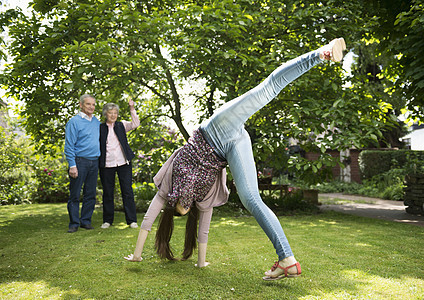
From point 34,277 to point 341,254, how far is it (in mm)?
2710

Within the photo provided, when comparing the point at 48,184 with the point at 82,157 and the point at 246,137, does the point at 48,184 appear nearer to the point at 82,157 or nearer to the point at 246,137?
the point at 82,157

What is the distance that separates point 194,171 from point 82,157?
2448 millimetres

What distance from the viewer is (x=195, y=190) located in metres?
2.65

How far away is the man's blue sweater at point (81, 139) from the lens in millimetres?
4402

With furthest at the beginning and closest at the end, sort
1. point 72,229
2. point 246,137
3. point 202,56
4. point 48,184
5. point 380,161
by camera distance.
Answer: point 380,161, point 48,184, point 202,56, point 72,229, point 246,137

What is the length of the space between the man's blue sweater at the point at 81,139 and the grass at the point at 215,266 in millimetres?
990

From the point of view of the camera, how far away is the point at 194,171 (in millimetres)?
2625

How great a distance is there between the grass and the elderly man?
0.29 m

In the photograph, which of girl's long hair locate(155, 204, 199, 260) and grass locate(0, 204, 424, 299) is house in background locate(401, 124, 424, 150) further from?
girl's long hair locate(155, 204, 199, 260)

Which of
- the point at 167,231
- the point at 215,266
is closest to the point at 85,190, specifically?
the point at 167,231

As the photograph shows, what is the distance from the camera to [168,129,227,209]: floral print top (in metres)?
2.60

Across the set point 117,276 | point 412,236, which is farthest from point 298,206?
point 117,276

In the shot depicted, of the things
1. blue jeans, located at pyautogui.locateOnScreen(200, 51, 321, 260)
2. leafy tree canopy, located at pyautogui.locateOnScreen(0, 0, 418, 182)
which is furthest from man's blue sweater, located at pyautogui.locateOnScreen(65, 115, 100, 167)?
blue jeans, located at pyautogui.locateOnScreen(200, 51, 321, 260)

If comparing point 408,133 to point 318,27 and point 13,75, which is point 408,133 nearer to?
point 318,27
